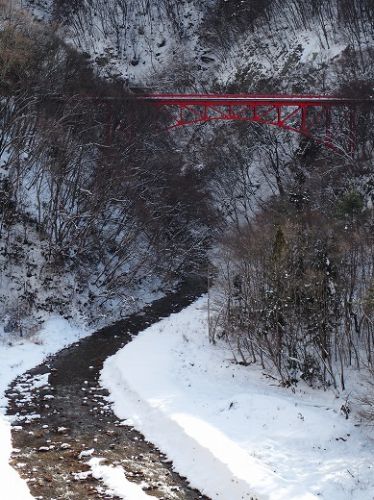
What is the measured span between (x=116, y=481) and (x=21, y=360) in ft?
31.8

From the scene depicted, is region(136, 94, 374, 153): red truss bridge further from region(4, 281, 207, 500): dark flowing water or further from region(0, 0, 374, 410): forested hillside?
region(4, 281, 207, 500): dark flowing water

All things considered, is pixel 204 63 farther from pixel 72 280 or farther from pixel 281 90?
pixel 72 280

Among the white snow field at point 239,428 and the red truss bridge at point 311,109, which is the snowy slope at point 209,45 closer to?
the red truss bridge at point 311,109

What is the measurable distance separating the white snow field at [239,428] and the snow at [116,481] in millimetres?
1435

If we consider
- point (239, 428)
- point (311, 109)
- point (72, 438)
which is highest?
point (311, 109)

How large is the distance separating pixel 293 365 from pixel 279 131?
32122 mm

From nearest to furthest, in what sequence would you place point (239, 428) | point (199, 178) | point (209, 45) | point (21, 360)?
point (239, 428)
point (21, 360)
point (199, 178)
point (209, 45)

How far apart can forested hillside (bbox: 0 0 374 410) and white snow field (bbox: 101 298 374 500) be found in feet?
6.78

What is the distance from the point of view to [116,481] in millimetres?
12820

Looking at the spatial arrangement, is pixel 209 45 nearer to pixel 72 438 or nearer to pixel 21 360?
pixel 21 360

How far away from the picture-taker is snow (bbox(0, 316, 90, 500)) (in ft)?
39.7

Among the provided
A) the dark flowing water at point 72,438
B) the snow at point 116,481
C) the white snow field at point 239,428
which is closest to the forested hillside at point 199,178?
the white snow field at point 239,428

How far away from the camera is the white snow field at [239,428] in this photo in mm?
12727

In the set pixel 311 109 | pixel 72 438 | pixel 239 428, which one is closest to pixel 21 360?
pixel 72 438
